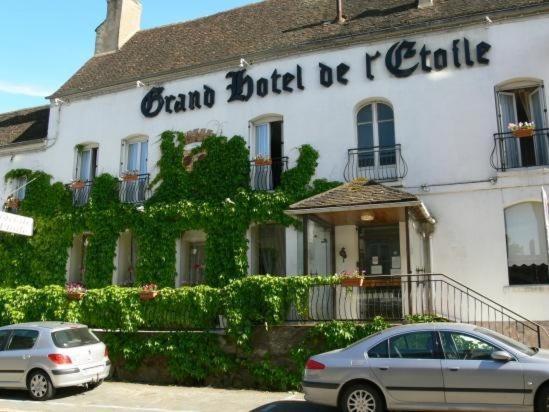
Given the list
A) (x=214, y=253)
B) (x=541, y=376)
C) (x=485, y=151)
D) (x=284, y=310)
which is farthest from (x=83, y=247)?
(x=541, y=376)

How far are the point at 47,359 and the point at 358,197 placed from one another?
7202mm

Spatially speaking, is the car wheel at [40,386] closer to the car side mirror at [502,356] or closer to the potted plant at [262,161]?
the potted plant at [262,161]

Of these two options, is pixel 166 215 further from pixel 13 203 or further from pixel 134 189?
pixel 13 203

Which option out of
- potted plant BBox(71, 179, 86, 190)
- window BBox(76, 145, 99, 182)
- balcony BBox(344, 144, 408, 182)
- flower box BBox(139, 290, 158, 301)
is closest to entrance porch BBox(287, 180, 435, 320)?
balcony BBox(344, 144, 408, 182)

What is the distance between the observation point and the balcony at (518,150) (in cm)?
1297

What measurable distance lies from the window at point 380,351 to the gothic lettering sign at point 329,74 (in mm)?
8192

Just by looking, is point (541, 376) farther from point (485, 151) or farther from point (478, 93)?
point (478, 93)

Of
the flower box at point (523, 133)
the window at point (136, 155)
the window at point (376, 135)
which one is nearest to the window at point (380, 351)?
the window at point (376, 135)

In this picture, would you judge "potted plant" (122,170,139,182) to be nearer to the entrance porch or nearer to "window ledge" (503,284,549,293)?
the entrance porch

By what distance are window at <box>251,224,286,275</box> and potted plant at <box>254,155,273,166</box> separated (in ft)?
5.72

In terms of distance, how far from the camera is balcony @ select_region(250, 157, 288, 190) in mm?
15250

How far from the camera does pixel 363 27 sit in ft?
50.8

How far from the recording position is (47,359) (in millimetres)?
10742

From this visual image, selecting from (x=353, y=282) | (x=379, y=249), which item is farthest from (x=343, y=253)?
(x=353, y=282)
